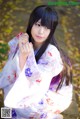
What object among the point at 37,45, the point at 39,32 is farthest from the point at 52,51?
the point at 39,32

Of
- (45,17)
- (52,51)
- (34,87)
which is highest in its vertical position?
(45,17)

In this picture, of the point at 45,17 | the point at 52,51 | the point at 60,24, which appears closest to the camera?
the point at 45,17

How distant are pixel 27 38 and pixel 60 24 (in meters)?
3.70

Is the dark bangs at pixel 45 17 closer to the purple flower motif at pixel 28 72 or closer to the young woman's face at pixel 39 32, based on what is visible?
the young woman's face at pixel 39 32

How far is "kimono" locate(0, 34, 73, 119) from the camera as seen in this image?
3.44 meters

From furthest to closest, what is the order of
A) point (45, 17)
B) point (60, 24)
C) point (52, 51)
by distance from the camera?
point (60, 24) → point (52, 51) → point (45, 17)

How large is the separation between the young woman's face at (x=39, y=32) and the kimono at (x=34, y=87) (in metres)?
0.15

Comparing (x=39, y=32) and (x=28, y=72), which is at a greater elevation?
(x=39, y=32)

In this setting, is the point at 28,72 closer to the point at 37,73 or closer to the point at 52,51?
the point at 37,73

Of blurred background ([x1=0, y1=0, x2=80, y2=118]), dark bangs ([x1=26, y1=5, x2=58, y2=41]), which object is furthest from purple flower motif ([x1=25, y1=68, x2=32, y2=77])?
blurred background ([x1=0, y1=0, x2=80, y2=118])

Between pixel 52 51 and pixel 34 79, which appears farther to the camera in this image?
pixel 52 51

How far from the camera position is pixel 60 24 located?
23.1 feet

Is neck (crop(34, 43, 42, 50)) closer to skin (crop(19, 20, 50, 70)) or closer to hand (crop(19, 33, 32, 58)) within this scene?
skin (crop(19, 20, 50, 70))

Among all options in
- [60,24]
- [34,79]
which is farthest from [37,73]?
[60,24]
